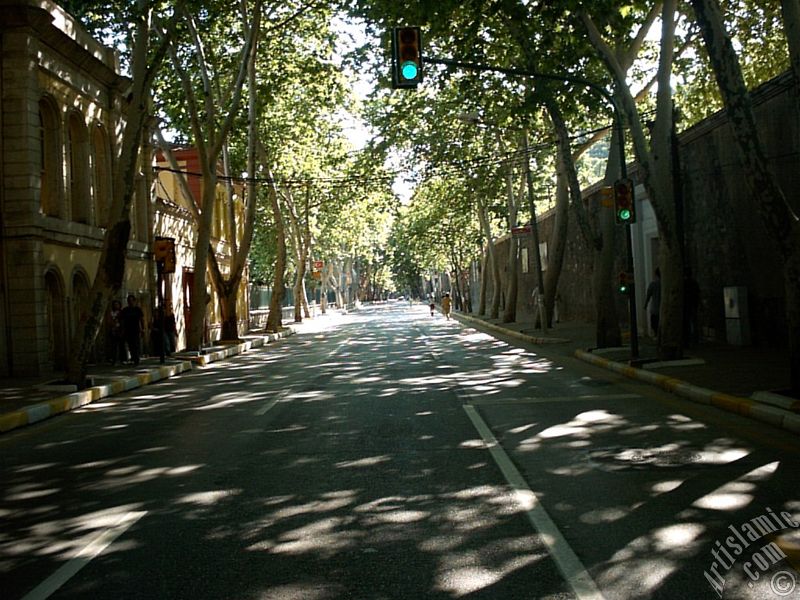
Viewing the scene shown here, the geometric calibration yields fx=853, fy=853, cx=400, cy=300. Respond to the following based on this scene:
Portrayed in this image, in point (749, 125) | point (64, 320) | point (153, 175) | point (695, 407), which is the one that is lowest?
point (695, 407)

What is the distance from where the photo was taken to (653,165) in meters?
15.9

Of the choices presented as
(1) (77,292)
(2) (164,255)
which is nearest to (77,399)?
(2) (164,255)

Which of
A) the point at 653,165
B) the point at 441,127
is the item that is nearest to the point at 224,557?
the point at 653,165

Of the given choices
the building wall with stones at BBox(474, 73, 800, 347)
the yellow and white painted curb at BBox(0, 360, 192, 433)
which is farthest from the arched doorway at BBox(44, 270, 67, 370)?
the building wall with stones at BBox(474, 73, 800, 347)

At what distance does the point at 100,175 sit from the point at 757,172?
19.6 metres

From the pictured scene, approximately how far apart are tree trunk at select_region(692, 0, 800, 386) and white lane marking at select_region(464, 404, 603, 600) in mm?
4197

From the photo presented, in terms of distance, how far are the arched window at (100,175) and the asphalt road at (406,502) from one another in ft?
42.7

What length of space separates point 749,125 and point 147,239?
2125cm

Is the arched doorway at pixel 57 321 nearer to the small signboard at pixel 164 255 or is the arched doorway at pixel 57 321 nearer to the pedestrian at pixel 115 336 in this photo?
the pedestrian at pixel 115 336

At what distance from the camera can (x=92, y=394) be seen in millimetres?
15570

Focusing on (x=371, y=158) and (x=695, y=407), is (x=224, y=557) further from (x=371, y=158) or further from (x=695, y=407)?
(x=371, y=158)

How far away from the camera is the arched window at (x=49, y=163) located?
21594 mm

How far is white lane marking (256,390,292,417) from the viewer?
12.3 m

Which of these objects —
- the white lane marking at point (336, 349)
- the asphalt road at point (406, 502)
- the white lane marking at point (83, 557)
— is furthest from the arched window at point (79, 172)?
the white lane marking at point (83, 557)
